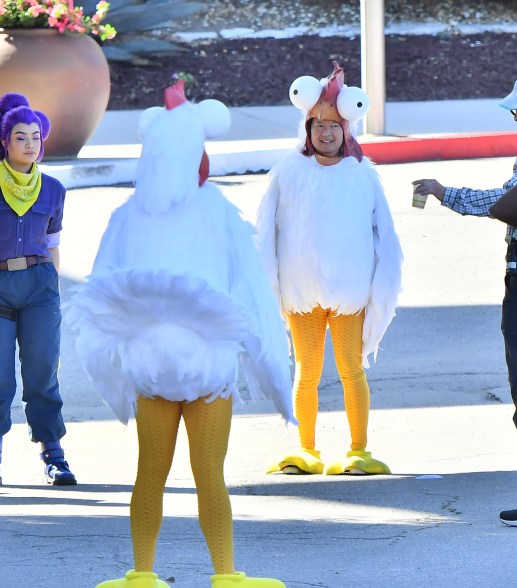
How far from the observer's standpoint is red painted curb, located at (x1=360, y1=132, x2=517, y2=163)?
639 inches

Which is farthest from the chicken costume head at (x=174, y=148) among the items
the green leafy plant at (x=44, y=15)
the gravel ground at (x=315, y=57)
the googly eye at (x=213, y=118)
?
the gravel ground at (x=315, y=57)

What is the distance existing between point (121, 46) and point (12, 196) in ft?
57.9

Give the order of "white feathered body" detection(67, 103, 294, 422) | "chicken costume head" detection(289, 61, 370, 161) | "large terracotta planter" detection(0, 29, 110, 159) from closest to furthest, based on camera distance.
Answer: "white feathered body" detection(67, 103, 294, 422) < "chicken costume head" detection(289, 61, 370, 161) < "large terracotta planter" detection(0, 29, 110, 159)

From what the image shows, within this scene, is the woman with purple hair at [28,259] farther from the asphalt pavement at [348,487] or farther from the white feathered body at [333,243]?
the white feathered body at [333,243]

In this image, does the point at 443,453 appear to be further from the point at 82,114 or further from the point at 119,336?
the point at 82,114

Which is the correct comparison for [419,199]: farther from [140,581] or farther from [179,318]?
[140,581]

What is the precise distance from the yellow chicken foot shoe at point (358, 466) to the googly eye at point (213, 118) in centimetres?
223

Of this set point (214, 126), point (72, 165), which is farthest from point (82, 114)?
point (214, 126)

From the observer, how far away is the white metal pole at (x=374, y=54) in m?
17.0

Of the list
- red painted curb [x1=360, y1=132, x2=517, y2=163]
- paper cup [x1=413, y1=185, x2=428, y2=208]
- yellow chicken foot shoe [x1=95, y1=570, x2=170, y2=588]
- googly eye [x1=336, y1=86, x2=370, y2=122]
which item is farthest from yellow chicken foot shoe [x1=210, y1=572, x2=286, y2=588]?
red painted curb [x1=360, y1=132, x2=517, y2=163]

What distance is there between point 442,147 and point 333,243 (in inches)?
428

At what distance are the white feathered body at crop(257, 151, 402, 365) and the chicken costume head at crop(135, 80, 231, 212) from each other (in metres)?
1.70

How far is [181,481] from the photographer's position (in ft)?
19.9

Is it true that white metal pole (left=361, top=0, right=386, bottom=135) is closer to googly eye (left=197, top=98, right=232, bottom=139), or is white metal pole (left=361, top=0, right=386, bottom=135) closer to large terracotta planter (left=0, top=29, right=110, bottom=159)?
large terracotta planter (left=0, top=29, right=110, bottom=159)
